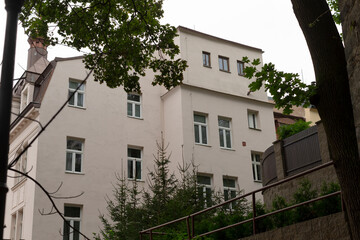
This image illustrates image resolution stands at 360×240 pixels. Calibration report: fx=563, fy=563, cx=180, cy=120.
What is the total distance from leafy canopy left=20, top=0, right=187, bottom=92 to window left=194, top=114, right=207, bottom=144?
1976cm

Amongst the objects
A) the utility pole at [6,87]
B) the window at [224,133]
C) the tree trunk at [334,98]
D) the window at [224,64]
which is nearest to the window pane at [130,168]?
the window at [224,133]

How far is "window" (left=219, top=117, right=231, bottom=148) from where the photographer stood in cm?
3356

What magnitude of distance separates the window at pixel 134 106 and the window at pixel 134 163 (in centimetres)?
219

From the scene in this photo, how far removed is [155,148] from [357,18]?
27342mm

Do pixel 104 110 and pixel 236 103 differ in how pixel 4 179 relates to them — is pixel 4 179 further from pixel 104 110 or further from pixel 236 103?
pixel 236 103

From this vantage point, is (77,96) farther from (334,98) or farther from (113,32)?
(334,98)

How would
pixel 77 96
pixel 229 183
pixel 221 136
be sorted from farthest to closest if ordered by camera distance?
pixel 221 136 → pixel 229 183 → pixel 77 96

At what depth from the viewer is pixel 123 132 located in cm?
3150

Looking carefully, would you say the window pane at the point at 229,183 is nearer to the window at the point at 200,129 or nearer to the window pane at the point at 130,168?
the window at the point at 200,129

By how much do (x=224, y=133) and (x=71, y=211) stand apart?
414 inches

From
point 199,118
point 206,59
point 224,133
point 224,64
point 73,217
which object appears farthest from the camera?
point 224,64

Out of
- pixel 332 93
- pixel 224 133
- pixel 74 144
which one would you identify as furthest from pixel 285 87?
pixel 224 133

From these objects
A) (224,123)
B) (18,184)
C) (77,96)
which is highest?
(77,96)

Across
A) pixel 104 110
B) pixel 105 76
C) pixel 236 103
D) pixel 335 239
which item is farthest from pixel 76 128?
pixel 335 239
